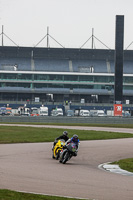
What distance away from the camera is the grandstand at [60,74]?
12400 cm

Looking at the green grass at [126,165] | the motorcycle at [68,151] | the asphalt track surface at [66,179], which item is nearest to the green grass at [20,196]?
the asphalt track surface at [66,179]

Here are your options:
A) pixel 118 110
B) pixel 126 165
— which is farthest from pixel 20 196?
pixel 118 110

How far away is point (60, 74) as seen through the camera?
125m

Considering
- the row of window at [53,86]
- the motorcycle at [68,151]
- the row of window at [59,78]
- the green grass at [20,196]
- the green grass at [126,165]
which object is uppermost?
the row of window at [59,78]

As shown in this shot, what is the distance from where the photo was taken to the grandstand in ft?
407

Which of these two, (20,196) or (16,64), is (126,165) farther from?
(16,64)

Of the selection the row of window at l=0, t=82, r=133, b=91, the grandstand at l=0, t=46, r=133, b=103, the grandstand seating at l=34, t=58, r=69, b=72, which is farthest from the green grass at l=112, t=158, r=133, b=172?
the grandstand seating at l=34, t=58, r=69, b=72

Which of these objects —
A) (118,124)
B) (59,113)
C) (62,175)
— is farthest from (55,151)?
(59,113)

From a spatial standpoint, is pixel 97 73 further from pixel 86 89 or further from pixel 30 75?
pixel 30 75

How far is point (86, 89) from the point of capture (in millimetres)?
126625

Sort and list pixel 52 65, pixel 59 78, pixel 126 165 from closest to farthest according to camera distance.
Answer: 1. pixel 126 165
2. pixel 59 78
3. pixel 52 65

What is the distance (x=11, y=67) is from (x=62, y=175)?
363ft

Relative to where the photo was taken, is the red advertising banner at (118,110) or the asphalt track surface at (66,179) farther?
the red advertising banner at (118,110)

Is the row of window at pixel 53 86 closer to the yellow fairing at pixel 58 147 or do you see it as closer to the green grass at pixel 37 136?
the green grass at pixel 37 136
